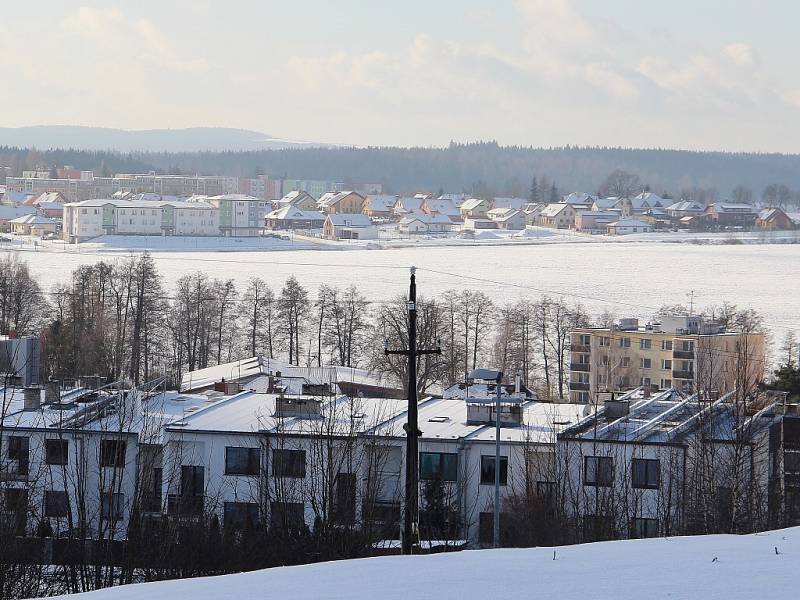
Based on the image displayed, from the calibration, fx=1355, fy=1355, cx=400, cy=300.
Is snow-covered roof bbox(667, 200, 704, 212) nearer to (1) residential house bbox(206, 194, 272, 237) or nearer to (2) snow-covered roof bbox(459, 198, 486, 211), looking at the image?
(2) snow-covered roof bbox(459, 198, 486, 211)

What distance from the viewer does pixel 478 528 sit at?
10867mm

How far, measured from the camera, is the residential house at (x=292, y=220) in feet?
287

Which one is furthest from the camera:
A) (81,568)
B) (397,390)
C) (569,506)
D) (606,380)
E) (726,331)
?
(726,331)

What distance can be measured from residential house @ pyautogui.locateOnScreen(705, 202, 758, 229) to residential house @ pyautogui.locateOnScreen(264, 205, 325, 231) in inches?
1096

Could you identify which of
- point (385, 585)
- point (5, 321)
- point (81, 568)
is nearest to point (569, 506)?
point (81, 568)

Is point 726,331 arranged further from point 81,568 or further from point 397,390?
point 81,568

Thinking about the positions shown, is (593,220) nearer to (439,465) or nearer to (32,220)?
(32,220)

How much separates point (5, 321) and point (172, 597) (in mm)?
22436

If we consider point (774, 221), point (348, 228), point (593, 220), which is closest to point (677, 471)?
point (348, 228)

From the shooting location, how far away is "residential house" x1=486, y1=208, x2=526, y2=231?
9288 cm

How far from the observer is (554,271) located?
4466 cm

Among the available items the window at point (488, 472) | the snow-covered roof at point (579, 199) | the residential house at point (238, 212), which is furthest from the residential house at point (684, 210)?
the window at point (488, 472)

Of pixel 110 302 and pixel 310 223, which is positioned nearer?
pixel 110 302

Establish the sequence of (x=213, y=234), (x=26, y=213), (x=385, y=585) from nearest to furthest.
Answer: (x=385, y=585), (x=213, y=234), (x=26, y=213)
